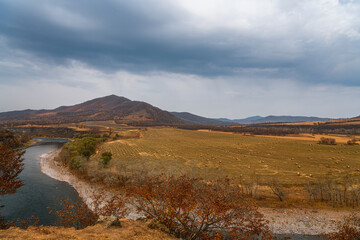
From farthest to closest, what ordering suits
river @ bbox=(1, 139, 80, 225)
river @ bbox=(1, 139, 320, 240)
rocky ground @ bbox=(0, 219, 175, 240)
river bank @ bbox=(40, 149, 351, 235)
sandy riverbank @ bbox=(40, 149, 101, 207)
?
sandy riverbank @ bbox=(40, 149, 101, 207) < river @ bbox=(1, 139, 80, 225) < river @ bbox=(1, 139, 320, 240) < river bank @ bbox=(40, 149, 351, 235) < rocky ground @ bbox=(0, 219, 175, 240)

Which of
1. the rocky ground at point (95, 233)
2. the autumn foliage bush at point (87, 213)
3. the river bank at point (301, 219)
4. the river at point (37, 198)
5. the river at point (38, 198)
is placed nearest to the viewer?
the rocky ground at point (95, 233)

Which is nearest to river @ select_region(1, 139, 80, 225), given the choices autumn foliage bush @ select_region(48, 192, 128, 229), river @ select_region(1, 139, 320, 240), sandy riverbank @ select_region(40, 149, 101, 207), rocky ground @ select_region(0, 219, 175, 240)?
river @ select_region(1, 139, 320, 240)

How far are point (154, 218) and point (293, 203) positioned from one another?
29638 mm

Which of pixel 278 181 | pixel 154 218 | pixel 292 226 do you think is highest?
pixel 154 218

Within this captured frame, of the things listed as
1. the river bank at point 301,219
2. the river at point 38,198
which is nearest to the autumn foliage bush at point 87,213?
the river at point 38,198

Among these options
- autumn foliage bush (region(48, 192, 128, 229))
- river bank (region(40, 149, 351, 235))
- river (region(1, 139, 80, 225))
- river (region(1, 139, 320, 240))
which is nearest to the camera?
autumn foliage bush (region(48, 192, 128, 229))

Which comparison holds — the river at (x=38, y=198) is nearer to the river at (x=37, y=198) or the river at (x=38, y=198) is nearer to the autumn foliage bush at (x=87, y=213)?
the river at (x=37, y=198)

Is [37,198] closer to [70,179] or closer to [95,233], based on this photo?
[70,179]

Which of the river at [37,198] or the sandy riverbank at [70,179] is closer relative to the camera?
the river at [37,198]

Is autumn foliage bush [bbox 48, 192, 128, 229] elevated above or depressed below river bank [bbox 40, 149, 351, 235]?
above

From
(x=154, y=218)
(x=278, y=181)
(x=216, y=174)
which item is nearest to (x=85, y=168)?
(x=216, y=174)

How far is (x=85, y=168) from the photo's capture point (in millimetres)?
54688

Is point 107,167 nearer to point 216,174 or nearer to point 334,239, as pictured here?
point 216,174

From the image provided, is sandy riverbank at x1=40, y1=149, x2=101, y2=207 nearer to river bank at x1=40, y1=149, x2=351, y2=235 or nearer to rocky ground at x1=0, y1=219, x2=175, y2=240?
river bank at x1=40, y1=149, x2=351, y2=235
